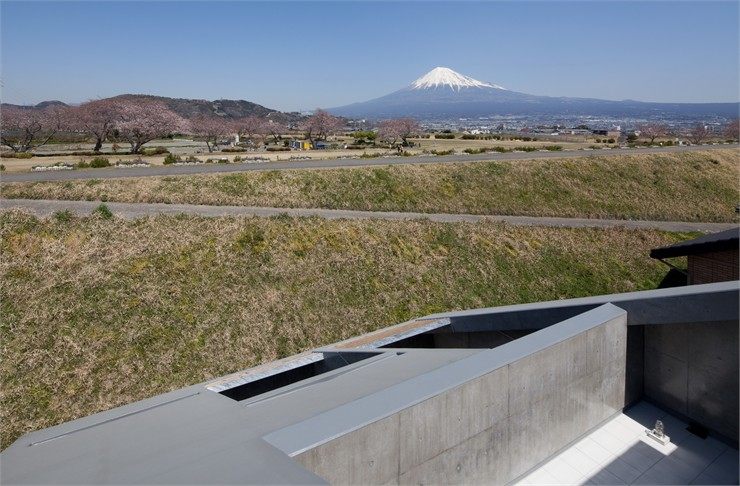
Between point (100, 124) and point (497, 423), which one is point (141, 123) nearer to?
point (100, 124)

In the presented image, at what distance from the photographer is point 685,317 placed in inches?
194

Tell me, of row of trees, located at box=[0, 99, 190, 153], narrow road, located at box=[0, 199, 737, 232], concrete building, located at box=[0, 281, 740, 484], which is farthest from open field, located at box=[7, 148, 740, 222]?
row of trees, located at box=[0, 99, 190, 153]

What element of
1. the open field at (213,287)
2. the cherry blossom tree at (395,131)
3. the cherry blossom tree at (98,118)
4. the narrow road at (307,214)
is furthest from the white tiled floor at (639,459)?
the cherry blossom tree at (395,131)

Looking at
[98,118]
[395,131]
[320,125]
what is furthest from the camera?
[320,125]

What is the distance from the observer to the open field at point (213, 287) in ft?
33.5

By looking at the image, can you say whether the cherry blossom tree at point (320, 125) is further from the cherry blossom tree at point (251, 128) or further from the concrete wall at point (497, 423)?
the concrete wall at point (497, 423)

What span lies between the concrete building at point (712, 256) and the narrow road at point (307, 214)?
8.34 m

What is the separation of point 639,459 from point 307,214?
1502cm

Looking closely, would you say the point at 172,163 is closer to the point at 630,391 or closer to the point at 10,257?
the point at 10,257

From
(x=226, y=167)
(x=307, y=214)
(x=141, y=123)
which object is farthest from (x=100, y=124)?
(x=307, y=214)

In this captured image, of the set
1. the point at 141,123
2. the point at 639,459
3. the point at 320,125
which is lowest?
the point at 639,459

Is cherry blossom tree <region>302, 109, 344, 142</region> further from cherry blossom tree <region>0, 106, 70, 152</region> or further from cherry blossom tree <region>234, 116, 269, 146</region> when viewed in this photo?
cherry blossom tree <region>0, 106, 70, 152</region>

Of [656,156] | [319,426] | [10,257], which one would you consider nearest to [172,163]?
[10,257]

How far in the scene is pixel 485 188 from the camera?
25672 millimetres
